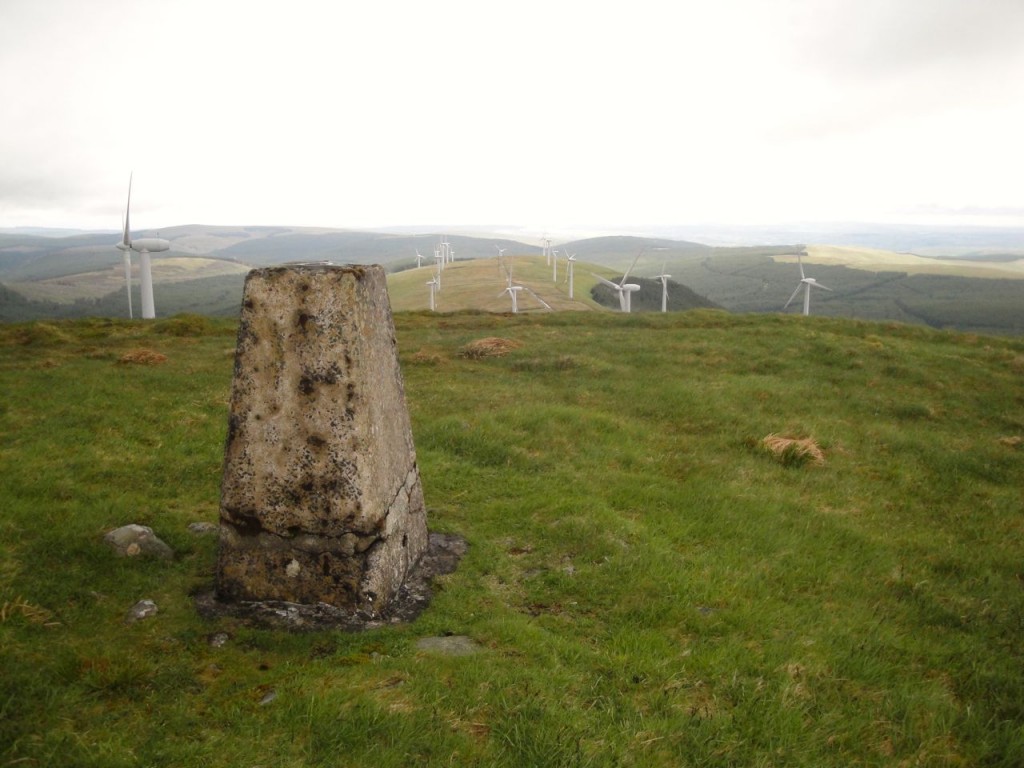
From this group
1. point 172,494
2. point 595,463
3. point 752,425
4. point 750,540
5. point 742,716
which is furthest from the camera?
point 752,425

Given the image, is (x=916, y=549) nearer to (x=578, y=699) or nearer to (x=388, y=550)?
(x=578, y=699)

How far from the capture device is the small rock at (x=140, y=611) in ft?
25.4

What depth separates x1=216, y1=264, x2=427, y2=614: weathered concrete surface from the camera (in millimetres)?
8039

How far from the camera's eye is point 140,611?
7.85 meters

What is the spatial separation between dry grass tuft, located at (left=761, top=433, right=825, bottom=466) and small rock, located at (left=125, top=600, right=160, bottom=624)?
12224 mm

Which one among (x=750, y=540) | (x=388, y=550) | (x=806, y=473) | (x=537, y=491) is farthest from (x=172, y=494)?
(x=806, y=473)

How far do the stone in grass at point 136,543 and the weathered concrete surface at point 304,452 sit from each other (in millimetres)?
1701

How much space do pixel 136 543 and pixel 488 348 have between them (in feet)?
59.7

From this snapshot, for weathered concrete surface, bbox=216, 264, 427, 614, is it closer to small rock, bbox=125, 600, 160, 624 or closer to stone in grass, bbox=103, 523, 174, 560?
small rock, bbox=125, 600, 160, 624

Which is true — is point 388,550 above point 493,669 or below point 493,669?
above

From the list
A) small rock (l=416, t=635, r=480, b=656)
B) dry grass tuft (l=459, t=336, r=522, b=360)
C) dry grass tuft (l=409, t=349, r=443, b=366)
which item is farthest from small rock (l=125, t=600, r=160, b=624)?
dry grass tuft (l=459, t=336, r=522, b=360)

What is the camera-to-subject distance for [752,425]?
17.4 m

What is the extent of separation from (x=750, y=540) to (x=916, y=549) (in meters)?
2.82

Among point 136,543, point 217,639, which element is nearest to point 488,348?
point 136,543
